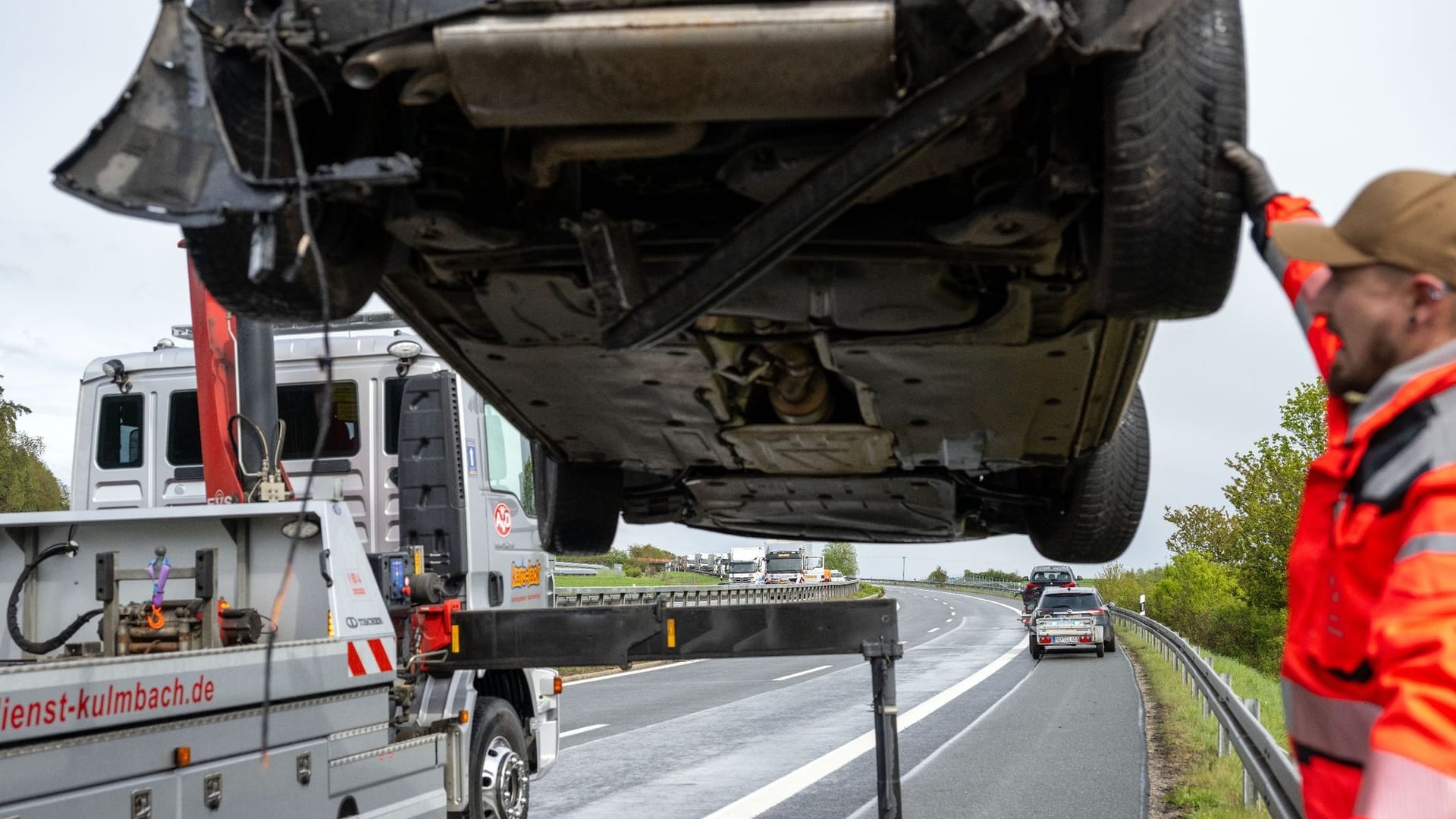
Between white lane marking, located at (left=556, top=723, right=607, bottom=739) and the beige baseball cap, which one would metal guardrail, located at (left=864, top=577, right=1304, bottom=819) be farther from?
white lane marking, located at (left=556, top=723, right=607, bottom=739)

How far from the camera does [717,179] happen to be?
3.52m

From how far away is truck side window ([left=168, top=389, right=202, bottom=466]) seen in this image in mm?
8352

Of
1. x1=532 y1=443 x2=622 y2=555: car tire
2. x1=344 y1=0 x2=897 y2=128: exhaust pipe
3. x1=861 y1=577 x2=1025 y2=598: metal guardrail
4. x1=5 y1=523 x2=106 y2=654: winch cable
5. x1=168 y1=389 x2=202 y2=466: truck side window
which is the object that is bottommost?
x1=861 y1=577 x2=1025 y2=598: metal guardrail

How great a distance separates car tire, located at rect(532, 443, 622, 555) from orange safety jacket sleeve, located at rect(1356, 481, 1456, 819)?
458 cm

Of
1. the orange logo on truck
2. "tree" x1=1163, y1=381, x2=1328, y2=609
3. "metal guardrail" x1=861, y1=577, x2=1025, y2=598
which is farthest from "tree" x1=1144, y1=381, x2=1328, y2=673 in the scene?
the orange logo on truck

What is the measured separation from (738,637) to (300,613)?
198cm

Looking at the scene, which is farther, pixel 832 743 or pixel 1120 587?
pixel 1120 587

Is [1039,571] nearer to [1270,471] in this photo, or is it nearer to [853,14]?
[1270,471]

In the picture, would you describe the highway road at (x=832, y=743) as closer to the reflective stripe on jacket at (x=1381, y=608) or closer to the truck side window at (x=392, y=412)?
the truck side window at (x=392, y=412)

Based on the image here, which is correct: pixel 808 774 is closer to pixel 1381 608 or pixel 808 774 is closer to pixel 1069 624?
pixel 1381 608

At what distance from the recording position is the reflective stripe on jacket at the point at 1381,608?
144 centimetres

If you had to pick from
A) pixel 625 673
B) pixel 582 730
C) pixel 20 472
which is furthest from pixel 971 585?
pixel 582 730

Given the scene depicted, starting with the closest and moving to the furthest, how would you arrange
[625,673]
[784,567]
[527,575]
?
[527,575], [625,673], [784,567]

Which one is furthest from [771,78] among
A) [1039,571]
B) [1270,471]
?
[1039,571]
